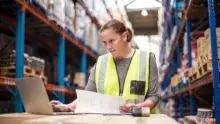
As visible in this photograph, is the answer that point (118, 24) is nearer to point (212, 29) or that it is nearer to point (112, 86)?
point (112, 86)

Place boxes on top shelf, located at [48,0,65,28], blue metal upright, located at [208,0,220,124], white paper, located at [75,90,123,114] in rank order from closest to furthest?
white paper, located at [75,90,123,114] → blue metal upright, located at [208,0,220,124] → boxes on top shelf, located at [48,0,65,28]

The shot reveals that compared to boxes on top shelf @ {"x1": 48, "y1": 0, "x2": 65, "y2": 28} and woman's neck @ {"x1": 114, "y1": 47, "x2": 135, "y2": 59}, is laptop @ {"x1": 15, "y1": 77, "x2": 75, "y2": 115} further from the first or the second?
boxes on top shelf @ {"x1": 48, "y1": 0, "x2": 65, "y2": 28}

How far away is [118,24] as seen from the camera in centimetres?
306

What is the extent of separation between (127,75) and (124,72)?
6 centimetres

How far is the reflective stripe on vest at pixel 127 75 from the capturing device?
9.63ft

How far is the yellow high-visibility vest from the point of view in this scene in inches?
115

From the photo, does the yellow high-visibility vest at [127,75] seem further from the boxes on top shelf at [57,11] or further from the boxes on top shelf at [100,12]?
the boxes on top shelf at [100,12]

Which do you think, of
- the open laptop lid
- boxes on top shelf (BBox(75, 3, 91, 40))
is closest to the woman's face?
the open laptop lid

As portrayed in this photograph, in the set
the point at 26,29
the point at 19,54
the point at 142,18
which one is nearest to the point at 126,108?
the point at 19,54

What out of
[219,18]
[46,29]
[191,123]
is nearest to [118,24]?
[191,123]

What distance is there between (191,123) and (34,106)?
323cm

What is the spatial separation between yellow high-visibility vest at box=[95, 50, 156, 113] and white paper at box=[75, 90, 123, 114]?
40cm

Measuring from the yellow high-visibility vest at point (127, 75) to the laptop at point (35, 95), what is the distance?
786 mm

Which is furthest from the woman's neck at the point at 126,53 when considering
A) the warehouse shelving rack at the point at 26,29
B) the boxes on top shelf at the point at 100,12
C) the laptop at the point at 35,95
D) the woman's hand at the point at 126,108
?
the boxes on top shelf at the point at 100,12
